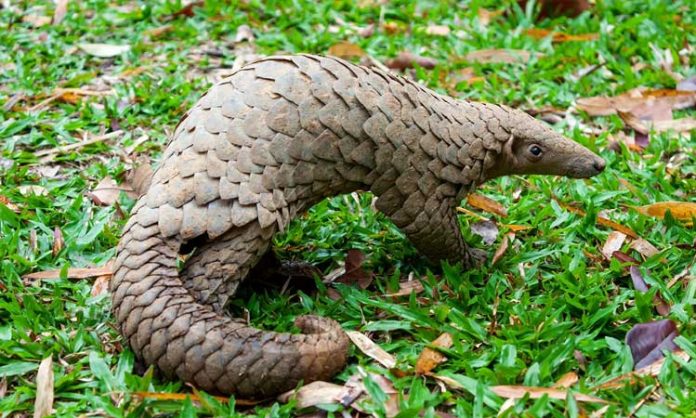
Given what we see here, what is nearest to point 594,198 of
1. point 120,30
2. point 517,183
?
point 517,183

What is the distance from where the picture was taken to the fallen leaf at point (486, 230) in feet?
14.1

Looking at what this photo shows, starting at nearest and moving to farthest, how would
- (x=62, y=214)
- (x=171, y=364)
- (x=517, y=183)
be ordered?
(x=171, y=364) < (x=62, y=214) < (x=517, y=183)

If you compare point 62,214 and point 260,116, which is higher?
point 260,116

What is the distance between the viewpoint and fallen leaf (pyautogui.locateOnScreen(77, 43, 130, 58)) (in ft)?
19.3

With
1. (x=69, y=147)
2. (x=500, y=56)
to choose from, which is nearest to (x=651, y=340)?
(x=500, y=56)

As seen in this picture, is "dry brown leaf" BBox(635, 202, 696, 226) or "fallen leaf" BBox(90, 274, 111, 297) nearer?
"fallen leaf" BBox(90, 274, 111, 297)

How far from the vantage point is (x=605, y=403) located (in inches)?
121

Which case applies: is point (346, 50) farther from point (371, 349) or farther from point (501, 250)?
point (371, 349)

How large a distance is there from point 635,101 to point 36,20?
4.01m

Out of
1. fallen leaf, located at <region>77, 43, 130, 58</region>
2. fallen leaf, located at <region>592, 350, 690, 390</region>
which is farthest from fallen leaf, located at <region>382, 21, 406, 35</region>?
fallen leaf, located at <region>592, 350, 690, 390</region>

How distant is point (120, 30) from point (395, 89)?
3225mm

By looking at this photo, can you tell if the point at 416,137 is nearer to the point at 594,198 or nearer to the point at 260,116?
the point at 260,116

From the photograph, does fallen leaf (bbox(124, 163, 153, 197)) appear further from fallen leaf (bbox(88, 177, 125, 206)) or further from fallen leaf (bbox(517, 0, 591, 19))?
fallen leaf (bbox(517, 0, 591, 19))

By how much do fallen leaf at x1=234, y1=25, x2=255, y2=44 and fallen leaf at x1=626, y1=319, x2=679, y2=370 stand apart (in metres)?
3.60
